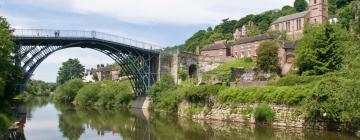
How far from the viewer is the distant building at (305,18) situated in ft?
298

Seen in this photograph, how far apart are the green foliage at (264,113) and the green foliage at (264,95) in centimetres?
80

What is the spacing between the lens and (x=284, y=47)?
64.6 meters

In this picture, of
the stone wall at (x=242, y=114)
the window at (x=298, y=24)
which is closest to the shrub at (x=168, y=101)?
the stone wall at (x=242, y=114)

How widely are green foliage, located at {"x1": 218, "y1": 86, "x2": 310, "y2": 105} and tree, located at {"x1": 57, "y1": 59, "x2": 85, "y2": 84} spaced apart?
103m

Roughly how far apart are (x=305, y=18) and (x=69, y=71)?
266 feet

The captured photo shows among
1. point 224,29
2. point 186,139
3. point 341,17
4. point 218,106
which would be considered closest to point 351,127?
point 186,139

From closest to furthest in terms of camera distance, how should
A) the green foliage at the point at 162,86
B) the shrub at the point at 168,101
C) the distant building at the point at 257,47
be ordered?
the shrub at the point at 168,101, the green foliage at the point at 162,86, the distant building at the point at 257,47

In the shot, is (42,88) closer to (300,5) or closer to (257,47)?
(300,5)

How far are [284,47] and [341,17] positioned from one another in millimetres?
32349

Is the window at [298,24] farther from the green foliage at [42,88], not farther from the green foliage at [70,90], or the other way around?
the green foliage at [42,88]

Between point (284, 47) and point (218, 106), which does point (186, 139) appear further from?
point (284, 47)

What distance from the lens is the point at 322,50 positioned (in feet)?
161

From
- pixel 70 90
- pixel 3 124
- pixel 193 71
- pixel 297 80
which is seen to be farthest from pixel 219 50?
pixel 3 124

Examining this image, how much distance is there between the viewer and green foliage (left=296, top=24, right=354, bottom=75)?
47.6 m
